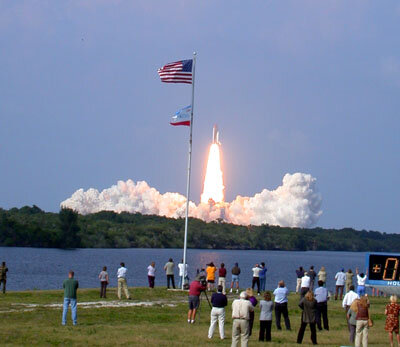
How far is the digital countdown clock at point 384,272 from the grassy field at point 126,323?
3.52 ft

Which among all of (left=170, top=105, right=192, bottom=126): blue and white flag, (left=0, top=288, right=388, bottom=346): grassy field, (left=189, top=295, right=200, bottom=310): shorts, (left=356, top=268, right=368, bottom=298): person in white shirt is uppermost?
(left=170, top=105, right=192, bottom=126): blue and white flag

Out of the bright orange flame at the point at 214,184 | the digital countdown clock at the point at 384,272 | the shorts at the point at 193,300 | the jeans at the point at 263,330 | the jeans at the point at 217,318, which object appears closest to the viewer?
the jeans at the point at 217,318

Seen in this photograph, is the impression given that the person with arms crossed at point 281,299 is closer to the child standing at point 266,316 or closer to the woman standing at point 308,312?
the child standing at point 266,316

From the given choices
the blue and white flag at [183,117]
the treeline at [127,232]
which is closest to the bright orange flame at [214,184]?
the treeline at [127,232]

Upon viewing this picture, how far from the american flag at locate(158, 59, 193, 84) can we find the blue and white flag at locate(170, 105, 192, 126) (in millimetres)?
1331

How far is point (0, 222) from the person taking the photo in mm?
136000

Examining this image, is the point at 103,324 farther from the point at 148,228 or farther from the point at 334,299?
the point at 148,228

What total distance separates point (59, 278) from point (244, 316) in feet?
161

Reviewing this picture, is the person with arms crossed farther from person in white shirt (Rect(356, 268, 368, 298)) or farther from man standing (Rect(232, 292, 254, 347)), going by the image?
person in white shirt (Rect(356, 268, 368, 298))

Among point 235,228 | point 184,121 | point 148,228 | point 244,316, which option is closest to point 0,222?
point 148,228

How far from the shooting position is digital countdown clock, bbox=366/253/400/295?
→ 35.6m

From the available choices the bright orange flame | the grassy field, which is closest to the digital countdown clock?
the grassy field

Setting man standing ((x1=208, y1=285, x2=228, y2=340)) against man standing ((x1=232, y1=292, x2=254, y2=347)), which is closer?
man standing ((x1=232, y1=292, x2=254, y2=347))

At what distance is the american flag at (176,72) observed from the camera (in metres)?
38.0
